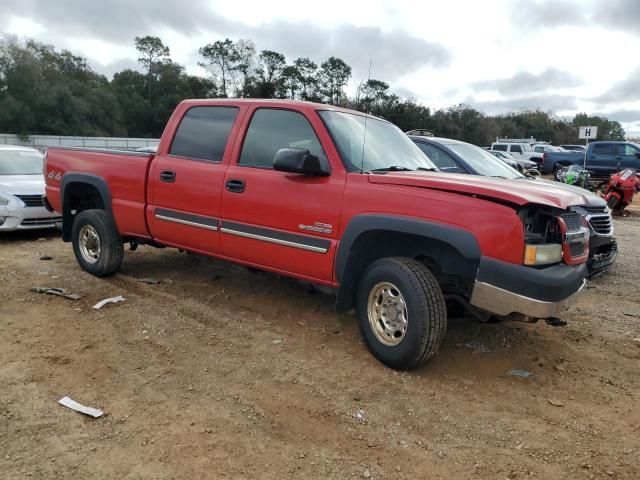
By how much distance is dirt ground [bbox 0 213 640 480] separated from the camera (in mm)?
2664

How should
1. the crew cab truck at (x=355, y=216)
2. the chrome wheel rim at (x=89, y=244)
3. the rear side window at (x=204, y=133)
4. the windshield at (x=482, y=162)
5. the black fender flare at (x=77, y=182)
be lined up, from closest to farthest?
the crew cab truck at (x=355, y=216) → the rear side window at (x=204, y=133) → the black fender flare at (x=77, y=182) → the chrome wheel rim at (x=89, y=244) → the windshield at (x=482, y=162)

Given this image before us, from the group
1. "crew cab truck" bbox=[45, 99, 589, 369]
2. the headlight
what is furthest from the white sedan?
the headlight

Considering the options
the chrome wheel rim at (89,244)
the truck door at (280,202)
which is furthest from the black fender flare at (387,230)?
the chrome wheel rim at (89,244)

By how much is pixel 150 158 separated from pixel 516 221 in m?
3.60

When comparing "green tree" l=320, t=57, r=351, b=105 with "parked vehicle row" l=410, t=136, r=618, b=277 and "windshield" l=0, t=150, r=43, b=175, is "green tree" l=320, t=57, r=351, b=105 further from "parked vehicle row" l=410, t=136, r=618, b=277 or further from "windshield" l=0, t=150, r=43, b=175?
"windshield" l=0, t=150, r=43, b=175

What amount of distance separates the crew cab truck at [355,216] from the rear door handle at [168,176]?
16 millimetres

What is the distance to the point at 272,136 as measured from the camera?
14.5 feet

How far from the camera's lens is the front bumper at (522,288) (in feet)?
10.3

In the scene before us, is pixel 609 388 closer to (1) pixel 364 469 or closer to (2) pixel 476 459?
(2) pixel 476 459

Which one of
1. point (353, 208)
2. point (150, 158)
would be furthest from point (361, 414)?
point (150, 158)

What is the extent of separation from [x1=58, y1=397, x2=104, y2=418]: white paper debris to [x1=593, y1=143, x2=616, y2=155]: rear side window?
22.2 m

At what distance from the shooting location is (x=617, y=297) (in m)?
5.74

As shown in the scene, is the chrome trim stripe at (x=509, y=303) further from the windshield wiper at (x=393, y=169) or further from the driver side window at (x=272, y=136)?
the driver side window at (x=272, y=136)

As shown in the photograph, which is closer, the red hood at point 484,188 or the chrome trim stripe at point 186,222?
the red hood at point 484,188
